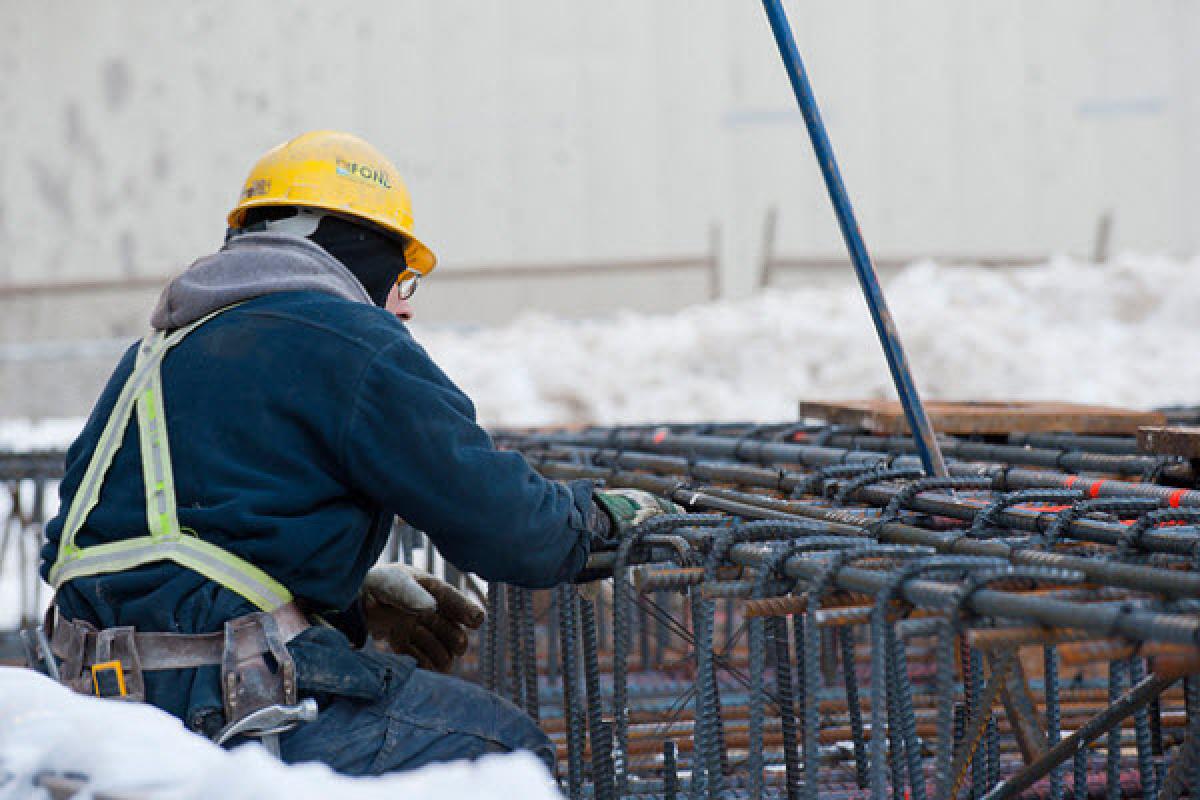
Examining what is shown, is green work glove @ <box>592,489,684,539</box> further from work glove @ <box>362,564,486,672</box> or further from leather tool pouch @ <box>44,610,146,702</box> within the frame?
leather tool pouch @ <box>44,610,146,702</box>

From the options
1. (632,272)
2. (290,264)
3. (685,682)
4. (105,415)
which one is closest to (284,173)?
(290,264)

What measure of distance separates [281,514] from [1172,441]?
2.51m

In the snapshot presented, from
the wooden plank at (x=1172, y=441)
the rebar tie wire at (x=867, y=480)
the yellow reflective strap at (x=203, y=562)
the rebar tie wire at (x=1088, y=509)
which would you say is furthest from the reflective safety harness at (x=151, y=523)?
the wooden plank at (x=1172, y=441)

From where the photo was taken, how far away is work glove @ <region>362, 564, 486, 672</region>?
12.4 feet

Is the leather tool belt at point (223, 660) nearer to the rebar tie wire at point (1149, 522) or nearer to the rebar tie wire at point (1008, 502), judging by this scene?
the rebar tie wire at point (1008, 502)

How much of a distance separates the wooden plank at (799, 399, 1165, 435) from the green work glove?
2.30 m

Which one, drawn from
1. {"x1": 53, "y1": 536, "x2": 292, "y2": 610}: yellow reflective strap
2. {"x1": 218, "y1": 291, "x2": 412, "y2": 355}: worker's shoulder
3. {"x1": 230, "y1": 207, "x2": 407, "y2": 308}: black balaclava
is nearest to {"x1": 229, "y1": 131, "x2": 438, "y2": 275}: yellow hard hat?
{"x1": 230, "y1": 207, "x2": 407, "y2": 308}: black balaclava

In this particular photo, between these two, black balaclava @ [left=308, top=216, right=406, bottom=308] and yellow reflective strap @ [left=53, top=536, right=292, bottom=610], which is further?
black balaclava @ [left=308, top=216, right=406, bottom=308]

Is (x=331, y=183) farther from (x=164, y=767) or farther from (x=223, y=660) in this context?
(x=164, y=767)

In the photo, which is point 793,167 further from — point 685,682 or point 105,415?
point 105,415

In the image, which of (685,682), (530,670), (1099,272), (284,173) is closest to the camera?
(284,173)

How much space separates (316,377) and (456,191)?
40.5 feet

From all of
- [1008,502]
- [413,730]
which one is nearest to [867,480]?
[1008,502]

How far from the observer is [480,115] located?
14.9 m
